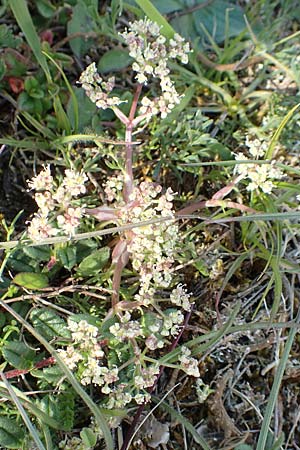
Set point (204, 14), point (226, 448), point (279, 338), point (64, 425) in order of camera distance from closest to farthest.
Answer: point (64, 425) < point (226, 448) < point (279, 338) < point (204, 14)

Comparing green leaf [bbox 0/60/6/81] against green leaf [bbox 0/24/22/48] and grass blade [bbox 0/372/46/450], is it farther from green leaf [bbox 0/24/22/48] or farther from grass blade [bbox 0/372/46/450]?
grass blade [bbox 0/372/46/450]

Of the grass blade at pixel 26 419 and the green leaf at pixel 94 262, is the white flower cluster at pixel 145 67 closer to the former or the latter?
the green leaf at pixel 94 262

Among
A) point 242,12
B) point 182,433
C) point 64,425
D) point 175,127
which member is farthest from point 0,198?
point 242,12

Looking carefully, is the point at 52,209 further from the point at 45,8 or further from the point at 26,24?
the point at 45,8

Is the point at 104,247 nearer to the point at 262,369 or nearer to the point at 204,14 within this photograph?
the point at 262,369

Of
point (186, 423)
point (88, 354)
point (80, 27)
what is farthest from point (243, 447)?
point (80, 27)

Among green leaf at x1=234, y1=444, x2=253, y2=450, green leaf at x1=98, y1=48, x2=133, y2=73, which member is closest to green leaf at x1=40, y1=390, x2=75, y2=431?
green leaf at x1=234, y1=444, x2=253, y2=450

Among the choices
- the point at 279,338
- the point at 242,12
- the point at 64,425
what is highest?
the point at 242,12
